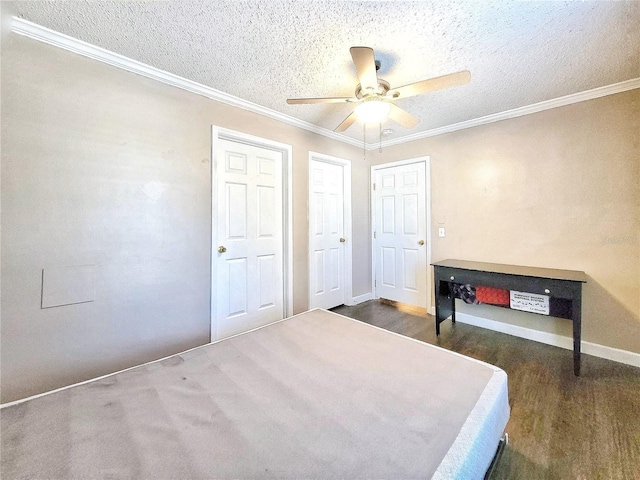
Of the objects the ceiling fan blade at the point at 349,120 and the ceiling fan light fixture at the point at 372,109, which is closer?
the ceiling fan light fixture at the point at 372,109

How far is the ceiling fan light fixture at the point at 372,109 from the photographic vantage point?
72.4 inches

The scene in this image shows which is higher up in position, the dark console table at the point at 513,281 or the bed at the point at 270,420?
the dark console table at the point at 513,281

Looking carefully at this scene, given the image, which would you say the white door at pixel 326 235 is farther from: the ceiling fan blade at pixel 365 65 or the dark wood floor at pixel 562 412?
the ceiling fan blade at pixel 365 65

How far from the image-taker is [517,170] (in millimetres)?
2682

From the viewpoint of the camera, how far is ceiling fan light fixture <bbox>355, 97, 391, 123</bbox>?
1.84m

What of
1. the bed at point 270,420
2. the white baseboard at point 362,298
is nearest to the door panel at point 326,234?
the white baseboard at point 362,298

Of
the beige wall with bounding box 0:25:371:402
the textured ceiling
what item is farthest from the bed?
the textured ceiling

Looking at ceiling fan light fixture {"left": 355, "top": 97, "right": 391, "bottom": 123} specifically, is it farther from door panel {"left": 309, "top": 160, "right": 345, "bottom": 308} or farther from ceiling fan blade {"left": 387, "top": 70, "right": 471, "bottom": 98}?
door panel {"left": 309, "top": 160, "right": 345, "bottom": 308}

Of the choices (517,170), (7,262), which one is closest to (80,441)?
(7,262)

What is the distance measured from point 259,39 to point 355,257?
2.79m

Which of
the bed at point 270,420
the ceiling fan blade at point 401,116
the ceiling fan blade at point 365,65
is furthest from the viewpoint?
the ceiling fan blade at point 401,116

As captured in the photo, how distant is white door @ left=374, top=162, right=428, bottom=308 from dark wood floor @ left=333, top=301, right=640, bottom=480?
0.99 meters

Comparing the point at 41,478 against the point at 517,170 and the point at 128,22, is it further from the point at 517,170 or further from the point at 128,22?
the point at 517,170

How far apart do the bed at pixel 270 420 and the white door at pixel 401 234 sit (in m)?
2.25
